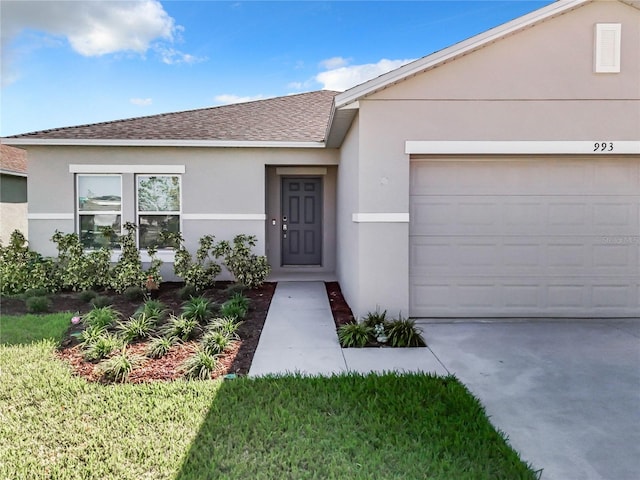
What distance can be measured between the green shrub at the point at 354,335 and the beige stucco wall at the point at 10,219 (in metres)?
11.8

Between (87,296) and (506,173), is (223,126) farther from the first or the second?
(506,173)

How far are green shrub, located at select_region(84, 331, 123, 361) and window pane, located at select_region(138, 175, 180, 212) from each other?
191 inches

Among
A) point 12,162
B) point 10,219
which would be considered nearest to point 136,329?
point 10,219

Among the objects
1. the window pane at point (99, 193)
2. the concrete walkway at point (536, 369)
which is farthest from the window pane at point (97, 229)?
the concrete walkway at point (536, 369)

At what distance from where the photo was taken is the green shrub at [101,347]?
471 centimetres

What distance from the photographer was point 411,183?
20.4 feet

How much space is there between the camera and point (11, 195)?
13086mm

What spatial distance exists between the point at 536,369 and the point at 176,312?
17.6 ft

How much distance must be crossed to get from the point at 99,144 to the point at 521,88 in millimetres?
8390

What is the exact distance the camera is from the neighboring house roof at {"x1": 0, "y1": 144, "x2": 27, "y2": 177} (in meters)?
→ 12.8

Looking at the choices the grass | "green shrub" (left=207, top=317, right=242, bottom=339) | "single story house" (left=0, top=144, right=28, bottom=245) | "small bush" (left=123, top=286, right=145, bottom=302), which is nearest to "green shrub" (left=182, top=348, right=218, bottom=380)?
"green shrub" (left=207, top=317, right=242, bottom=339)

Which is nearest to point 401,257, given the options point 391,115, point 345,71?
point 391,115

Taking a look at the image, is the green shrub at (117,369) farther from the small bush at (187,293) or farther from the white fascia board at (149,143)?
the white fascia board at (149,143)

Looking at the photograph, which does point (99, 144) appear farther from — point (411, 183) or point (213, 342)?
point (411, 183)
